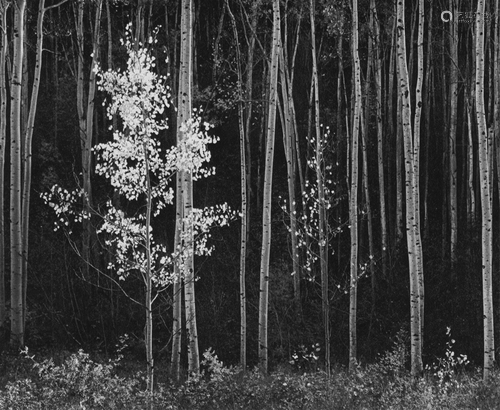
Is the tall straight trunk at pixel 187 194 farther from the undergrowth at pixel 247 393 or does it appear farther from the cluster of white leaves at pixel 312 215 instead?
the cluster of white leaves at pixel 312 215

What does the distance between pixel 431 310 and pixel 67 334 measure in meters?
10.2

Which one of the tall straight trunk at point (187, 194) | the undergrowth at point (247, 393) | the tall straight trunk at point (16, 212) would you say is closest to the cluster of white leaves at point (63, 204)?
the tall straight trunk at point (16, 212)

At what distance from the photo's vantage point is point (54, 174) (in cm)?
2194

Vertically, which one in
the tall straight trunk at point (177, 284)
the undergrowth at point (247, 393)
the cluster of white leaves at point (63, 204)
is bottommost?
the undergrowth at point (247, 393)

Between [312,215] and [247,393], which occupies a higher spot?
[312,215]

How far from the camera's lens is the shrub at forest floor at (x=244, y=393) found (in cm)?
796

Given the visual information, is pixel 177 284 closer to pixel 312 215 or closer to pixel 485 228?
pixel 485 228

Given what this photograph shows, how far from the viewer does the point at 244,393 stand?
355 inches

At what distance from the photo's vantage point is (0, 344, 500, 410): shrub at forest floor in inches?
313

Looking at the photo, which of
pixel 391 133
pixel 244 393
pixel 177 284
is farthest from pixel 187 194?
pixel 391 133

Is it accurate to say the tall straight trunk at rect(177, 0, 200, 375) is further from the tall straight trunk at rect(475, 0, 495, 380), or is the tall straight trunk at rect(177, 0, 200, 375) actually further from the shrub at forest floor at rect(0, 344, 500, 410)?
the tall straight trunk at rect(475, 0, 495, 380)

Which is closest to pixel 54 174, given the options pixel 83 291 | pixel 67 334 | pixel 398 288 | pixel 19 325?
pixel 83 291

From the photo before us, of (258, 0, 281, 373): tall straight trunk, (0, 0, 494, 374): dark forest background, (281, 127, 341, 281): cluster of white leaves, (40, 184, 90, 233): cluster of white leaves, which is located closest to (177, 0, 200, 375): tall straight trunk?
(40, 184, 90, 233): cluster of white leaves

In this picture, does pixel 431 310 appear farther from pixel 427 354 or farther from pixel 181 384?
pixel 181 384
